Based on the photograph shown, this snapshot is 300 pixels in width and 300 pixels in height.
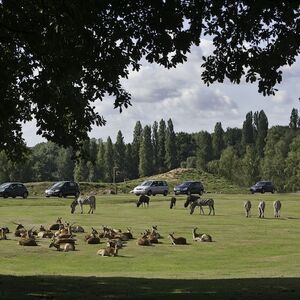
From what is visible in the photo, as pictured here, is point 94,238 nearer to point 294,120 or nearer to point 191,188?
point 191,188

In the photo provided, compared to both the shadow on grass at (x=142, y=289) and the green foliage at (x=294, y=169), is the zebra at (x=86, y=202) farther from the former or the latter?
the green foliage at (x=294, y=169)

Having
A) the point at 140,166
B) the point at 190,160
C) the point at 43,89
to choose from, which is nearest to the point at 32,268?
the point at 43,89

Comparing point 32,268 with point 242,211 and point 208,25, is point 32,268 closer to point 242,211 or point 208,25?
point 208,25

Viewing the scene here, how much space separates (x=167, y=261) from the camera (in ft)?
76.3

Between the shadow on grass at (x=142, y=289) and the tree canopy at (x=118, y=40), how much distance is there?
13.0 ft

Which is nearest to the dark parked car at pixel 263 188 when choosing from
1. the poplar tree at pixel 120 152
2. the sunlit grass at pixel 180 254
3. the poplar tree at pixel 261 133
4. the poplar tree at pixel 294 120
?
the sunlit grass at pixel 180 254

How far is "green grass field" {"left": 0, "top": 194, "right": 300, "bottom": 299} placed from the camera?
13430 millimetres

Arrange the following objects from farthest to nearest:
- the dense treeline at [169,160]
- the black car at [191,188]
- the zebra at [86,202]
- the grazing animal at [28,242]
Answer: the dense treeline at [169,160], the black car at [191,188], the zebra at [86,202], the grazing animal at [28,242]

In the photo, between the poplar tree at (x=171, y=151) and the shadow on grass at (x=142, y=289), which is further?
the poplar tree at (x=171, y=151)

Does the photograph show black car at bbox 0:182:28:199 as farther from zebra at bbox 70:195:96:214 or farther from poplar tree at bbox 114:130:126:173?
poplar tree at bbox 114:130:126:173

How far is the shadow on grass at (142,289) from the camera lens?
12305mm

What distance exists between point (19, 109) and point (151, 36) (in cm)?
Answer: 477

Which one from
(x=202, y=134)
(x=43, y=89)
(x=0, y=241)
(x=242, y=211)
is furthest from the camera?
(x=202, y=134)

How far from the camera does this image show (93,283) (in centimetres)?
1493
